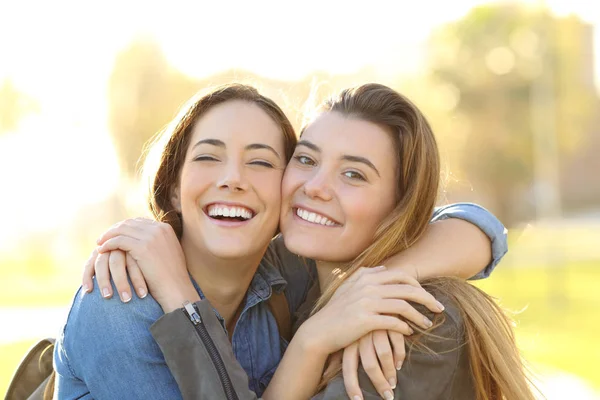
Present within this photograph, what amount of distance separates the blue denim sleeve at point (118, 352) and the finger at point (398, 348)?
841 millimetres

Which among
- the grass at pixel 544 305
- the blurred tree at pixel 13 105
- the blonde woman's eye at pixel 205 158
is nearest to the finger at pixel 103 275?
the blonde woman's eye at pixel 205 158

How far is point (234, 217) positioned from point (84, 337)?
0.93 metres

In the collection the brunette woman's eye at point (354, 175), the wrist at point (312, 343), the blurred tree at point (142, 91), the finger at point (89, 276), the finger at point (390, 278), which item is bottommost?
the wrist at point (312, 343)

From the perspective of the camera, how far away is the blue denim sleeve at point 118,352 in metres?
3.00

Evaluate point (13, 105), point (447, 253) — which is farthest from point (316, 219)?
point (13, 105)

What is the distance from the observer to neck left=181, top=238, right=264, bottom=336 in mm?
3760

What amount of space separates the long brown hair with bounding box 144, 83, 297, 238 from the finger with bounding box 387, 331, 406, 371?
126 cm

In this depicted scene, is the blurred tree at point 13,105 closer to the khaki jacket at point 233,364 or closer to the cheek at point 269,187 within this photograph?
the cheek at point 269,187

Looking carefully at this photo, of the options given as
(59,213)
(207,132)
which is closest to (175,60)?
(59,213)

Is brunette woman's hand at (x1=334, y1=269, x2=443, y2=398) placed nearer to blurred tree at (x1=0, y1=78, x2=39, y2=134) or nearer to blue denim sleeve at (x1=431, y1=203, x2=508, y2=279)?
blue denim sleeve at (x1=431, y1=203, x2=508, y2=279)

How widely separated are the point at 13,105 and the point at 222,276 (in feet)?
97.6

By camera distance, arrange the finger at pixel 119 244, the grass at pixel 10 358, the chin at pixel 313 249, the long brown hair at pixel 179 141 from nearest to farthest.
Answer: the finger at pixel 119 244 < the chin at pixel 313 249 < the long brown hair at pixel 179 141 < the grass at pixel 10 358

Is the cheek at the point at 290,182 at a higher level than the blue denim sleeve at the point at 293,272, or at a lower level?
higher

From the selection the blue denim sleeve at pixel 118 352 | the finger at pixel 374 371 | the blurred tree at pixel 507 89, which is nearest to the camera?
the finger at pixel 374 371
